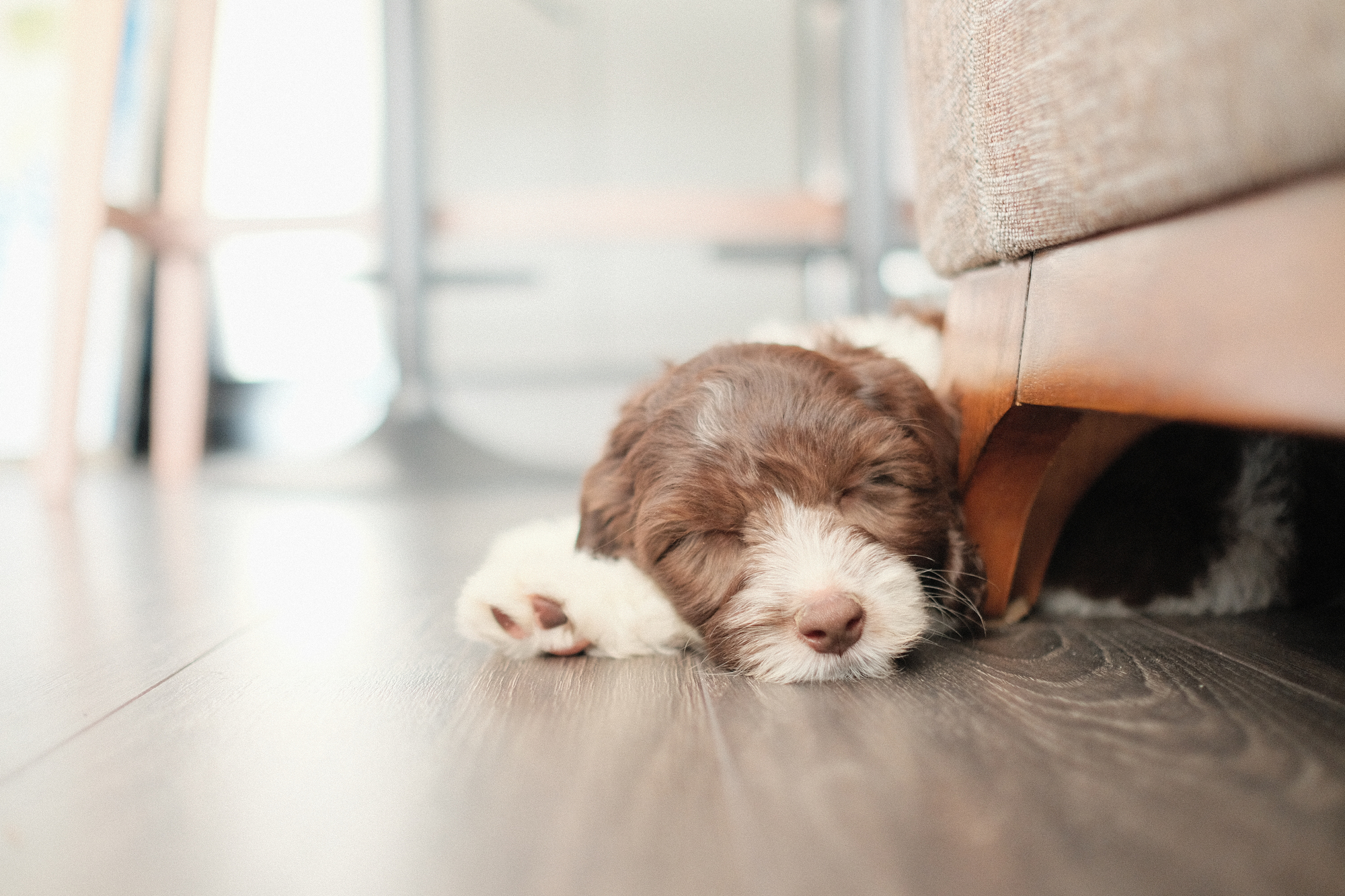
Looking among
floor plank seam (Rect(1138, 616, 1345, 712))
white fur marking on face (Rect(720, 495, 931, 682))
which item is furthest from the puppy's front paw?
floor plank seam (Rect(1138, 616, 1345, 712))

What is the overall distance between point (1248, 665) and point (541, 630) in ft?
4.33

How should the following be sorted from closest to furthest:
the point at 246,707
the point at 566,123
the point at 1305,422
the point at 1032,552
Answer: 1. the point at 1305,422
2. the point at 246,707
3. the point at 1032,552
4. the point at 566,123

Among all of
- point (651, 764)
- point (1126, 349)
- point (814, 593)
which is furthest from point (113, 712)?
point (1126, 349)

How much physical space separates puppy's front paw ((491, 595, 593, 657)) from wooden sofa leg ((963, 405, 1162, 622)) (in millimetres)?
888

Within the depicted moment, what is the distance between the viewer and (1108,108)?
1.29 m

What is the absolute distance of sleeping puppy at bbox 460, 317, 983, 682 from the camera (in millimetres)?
1771

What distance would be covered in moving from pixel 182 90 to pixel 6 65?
318 cm

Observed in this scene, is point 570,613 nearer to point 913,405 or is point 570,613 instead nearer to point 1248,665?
point 913,405

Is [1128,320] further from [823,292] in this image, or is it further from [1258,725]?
[823,292]

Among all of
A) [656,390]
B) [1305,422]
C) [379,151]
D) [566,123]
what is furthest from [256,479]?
[1305,422]

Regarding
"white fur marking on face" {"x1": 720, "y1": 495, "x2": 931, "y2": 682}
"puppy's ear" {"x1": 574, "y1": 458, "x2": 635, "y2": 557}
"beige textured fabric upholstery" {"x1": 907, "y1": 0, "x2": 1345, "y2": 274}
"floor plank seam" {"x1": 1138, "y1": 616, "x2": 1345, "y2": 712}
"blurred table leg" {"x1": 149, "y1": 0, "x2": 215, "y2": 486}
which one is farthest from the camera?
"blurred table leg" {"x1": 149, "y1": 0, "x2": 215, "y2": 486}

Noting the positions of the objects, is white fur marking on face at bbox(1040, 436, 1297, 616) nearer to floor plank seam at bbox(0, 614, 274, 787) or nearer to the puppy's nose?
the puppy's nose

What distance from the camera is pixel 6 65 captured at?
7746 mm

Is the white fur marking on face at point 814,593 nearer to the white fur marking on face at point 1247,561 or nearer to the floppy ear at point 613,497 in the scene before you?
the floppy ear at point 613,497
